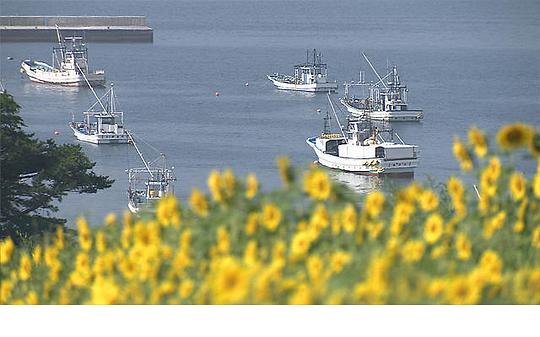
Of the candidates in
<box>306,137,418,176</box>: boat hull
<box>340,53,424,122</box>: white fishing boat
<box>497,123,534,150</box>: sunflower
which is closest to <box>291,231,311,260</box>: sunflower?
<box>497,123,534,150</box>: sunflower

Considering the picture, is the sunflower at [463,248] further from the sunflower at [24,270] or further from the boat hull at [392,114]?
the boat hull at [392,114]

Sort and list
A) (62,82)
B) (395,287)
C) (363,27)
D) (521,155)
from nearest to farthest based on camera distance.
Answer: (395,287)
(521,155)
(363,27)
(62,82)

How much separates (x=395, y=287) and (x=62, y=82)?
688 cm

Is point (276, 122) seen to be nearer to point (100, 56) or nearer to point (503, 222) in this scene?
point (100, 56)

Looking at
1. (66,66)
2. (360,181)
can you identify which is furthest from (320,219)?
(66,66)

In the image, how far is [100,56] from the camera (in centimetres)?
654

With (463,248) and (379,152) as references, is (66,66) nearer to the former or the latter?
(379,152)

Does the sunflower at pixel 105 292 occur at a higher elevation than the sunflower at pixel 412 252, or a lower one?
lower

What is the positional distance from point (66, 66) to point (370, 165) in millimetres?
2714

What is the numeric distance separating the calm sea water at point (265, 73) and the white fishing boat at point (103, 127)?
0.22 feet

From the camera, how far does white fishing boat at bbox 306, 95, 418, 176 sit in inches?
184

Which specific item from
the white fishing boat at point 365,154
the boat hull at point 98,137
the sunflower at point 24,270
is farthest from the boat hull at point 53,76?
the sunflower at point 24,270

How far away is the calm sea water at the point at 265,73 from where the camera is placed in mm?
4996
